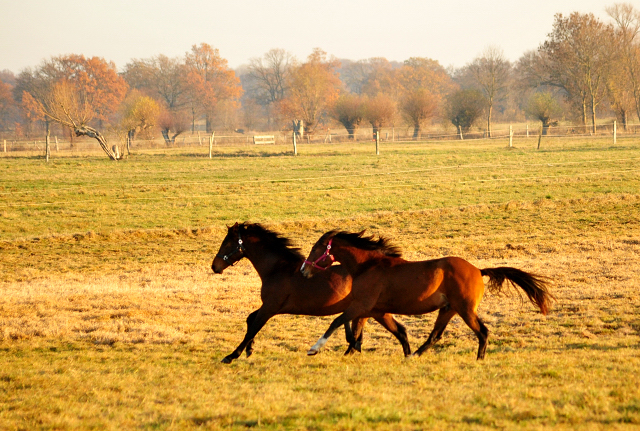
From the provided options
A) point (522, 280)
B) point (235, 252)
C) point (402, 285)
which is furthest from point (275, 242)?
point (522, 280)

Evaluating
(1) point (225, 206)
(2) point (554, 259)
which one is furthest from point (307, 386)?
(1) point (225, 206)

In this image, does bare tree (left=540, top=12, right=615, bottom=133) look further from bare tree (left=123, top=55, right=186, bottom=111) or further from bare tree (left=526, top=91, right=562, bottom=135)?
bare tree (left=123, top=55, right=186, bottom=111)

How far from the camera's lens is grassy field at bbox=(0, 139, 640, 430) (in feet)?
14.0

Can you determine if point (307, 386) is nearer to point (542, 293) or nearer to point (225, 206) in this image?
point (542, 293)

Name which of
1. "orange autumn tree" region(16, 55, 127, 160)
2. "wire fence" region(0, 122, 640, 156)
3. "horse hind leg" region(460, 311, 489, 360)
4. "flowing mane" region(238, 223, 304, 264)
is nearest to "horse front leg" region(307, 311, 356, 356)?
"flowing mane" region(238, 223, 304, 264)

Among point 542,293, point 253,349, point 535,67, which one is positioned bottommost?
point 253,349

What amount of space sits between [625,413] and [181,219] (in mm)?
13442

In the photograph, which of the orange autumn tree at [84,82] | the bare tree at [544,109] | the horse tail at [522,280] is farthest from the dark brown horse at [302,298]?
the orange autumn tree at [84,82]

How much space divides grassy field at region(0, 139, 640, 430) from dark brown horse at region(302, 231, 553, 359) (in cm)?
41

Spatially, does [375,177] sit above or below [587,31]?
below

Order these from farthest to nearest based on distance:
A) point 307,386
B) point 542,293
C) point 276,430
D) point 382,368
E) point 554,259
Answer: point 554,259, point 542,293, point 382,368, point 307,386, point 276,430

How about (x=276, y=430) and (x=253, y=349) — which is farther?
(x=253, y=349)

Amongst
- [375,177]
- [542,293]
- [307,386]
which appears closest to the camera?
[307,386]

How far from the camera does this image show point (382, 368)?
5.55 m
